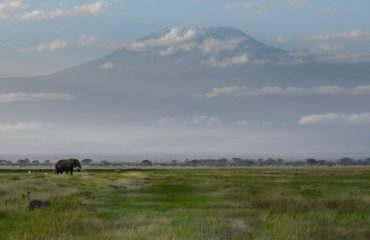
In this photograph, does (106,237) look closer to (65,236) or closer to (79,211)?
(65,236)

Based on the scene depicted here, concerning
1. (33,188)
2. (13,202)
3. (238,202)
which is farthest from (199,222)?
(33,188)

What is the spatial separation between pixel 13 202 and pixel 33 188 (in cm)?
999

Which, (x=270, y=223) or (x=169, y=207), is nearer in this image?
(x=270, y=223)

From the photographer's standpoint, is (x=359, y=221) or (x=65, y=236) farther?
(x=359, y=221)

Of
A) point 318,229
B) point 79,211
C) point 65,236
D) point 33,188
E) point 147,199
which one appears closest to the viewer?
point 65,236

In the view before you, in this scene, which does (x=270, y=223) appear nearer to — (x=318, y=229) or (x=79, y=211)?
(x=318, y=229)

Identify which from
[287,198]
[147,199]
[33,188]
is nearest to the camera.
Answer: [287,198]

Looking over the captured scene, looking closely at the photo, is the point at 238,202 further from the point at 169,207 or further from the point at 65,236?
the point at 65,236

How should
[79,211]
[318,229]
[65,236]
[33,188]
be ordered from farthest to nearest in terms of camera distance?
[33,188]
[79,211]
[318,229]
[65,236]

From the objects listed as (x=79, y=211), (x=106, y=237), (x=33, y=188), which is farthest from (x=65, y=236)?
(x=33, y=188)

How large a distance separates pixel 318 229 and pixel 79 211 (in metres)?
10.6

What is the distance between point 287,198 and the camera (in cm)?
3189

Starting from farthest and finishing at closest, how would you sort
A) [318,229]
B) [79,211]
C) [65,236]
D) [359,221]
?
[79,211]
[359,221]
[318,229]
[65,236]

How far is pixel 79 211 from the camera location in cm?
2558
